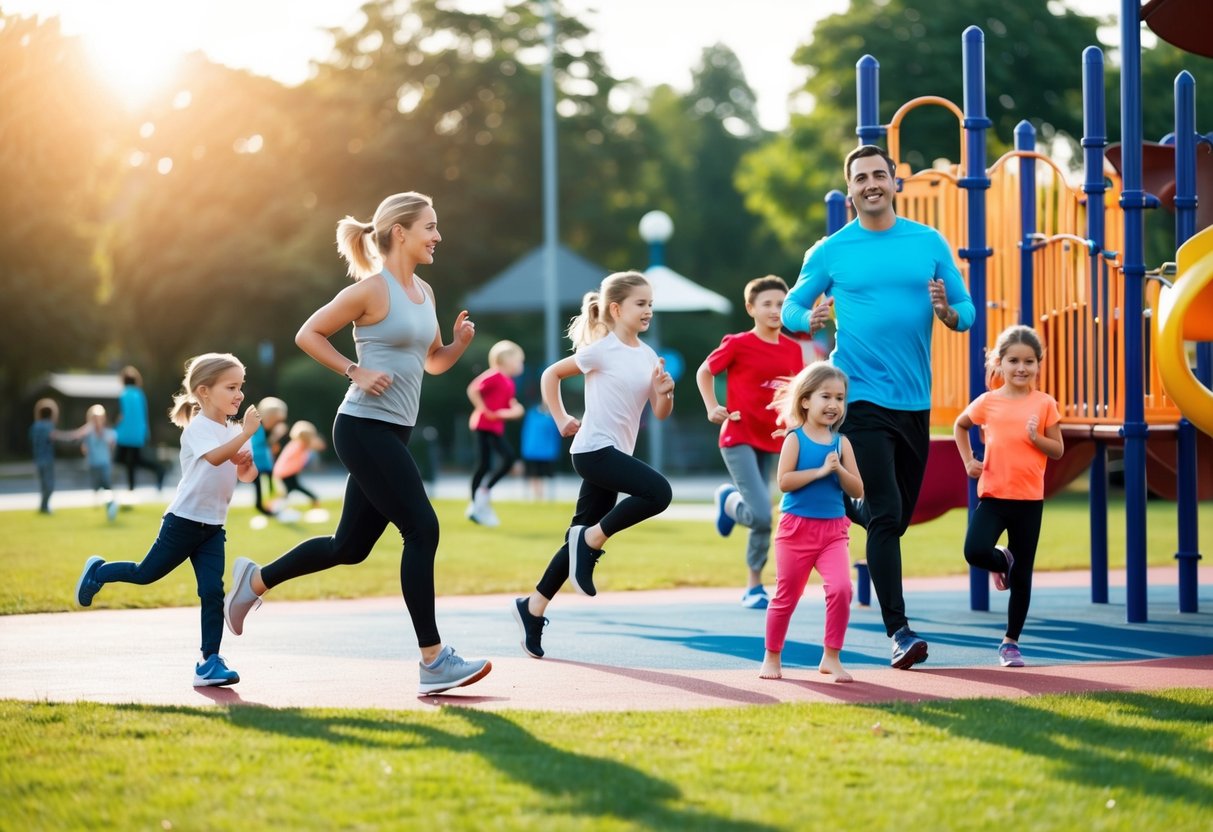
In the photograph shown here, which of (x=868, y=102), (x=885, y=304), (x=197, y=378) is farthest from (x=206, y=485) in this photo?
(x=868, y=102)

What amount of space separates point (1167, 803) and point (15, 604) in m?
7.87

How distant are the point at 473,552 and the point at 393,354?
322 inches

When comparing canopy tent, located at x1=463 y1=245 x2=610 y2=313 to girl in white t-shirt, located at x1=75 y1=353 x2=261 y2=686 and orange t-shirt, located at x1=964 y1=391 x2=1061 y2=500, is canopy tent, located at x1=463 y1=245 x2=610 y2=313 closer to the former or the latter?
orange t-shirt, located at x1=964 y1=391 x2=1061 y2=500

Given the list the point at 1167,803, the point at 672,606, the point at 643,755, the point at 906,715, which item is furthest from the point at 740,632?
the point at 1167,803

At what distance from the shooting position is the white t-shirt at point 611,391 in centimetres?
758

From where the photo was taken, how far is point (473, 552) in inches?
576

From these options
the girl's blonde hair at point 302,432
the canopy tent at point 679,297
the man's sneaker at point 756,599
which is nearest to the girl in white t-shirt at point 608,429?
the man's sneaker at point 756,599

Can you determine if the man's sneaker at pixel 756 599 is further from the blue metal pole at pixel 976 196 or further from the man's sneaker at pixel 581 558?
the man's sneaker at pixel 581 558

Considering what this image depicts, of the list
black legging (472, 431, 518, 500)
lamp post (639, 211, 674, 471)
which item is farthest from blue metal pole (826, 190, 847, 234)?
lamp post (639, 211, 674, 471)

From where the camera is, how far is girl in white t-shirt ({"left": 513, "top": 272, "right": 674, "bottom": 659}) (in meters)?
7.49

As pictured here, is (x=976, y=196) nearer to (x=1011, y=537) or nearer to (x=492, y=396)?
(x=1011, y=537)

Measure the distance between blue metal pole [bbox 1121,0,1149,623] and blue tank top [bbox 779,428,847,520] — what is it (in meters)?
2.86

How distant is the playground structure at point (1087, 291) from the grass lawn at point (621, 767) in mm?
3464

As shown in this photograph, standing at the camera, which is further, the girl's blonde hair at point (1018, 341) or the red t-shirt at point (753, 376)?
the red t-shirt at point (753, 376)
